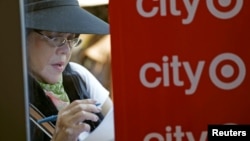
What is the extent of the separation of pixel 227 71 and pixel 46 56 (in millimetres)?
529

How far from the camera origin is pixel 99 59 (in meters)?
1.17

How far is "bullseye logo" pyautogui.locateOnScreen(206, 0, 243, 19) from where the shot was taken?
1030mm

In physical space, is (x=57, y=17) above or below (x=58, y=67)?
above

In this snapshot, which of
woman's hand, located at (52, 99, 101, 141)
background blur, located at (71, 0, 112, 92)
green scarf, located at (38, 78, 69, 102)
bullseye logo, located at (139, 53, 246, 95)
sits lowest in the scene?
woman's hand, located at (52, 99, 101, 141)

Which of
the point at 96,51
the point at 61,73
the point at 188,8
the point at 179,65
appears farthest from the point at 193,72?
the point at 61,73

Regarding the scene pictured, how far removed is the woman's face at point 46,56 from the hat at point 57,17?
22 millimetres

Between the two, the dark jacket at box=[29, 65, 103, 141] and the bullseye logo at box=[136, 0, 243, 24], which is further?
the dark jacket at box=[29, 65, 103, 141]

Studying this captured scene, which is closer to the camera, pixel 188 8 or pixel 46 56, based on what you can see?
pixel 188 8

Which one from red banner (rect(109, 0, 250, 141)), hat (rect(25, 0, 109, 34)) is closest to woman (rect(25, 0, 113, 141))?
hat (rect(25, 0, 109, 34))

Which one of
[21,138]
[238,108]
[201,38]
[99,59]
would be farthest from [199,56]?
[21,138]

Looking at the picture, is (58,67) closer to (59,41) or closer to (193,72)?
(59,41)

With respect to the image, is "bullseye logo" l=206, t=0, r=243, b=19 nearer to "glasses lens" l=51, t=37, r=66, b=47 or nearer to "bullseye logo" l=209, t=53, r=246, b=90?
"bullseye logo" l=209, t=53, r=246, b=90

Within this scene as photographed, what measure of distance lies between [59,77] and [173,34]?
14.9 inches

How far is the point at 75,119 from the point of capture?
1.17m
